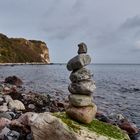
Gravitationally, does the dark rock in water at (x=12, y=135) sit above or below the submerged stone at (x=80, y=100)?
below

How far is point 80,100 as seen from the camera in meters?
12.2

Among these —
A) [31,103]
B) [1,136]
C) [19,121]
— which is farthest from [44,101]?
[1,136]

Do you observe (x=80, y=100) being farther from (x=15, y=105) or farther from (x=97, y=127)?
(x=15, y=105)

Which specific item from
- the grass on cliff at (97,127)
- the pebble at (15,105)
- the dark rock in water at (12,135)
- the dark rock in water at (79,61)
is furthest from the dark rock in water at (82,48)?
the pebble at (15,105)

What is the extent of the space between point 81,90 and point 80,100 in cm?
37

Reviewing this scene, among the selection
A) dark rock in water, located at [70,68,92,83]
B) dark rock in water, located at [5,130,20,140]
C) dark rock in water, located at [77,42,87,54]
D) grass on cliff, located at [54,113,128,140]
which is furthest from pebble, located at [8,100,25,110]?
dark rock in water, located at [77,42,87,54]

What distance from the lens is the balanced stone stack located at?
39.7ft

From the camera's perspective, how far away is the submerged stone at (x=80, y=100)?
12.1m

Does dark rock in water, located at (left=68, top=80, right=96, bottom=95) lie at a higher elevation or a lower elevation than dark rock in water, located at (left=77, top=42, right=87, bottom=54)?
lower

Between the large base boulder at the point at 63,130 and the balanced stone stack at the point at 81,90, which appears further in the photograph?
the balanced stone stack at the point at 81,90

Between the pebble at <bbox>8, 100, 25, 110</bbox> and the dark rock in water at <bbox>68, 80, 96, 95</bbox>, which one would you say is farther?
the pebble at <bbox>8, 100, 25, 110</bbox>

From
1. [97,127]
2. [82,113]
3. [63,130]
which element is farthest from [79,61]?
[63,130]

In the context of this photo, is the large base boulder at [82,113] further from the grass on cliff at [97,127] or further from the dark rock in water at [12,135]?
the dark rock in water at [12,135]

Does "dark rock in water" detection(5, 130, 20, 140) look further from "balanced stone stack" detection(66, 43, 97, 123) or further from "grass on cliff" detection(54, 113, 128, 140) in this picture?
"balanced stone stack" detection(66, 43, 97, 123)
